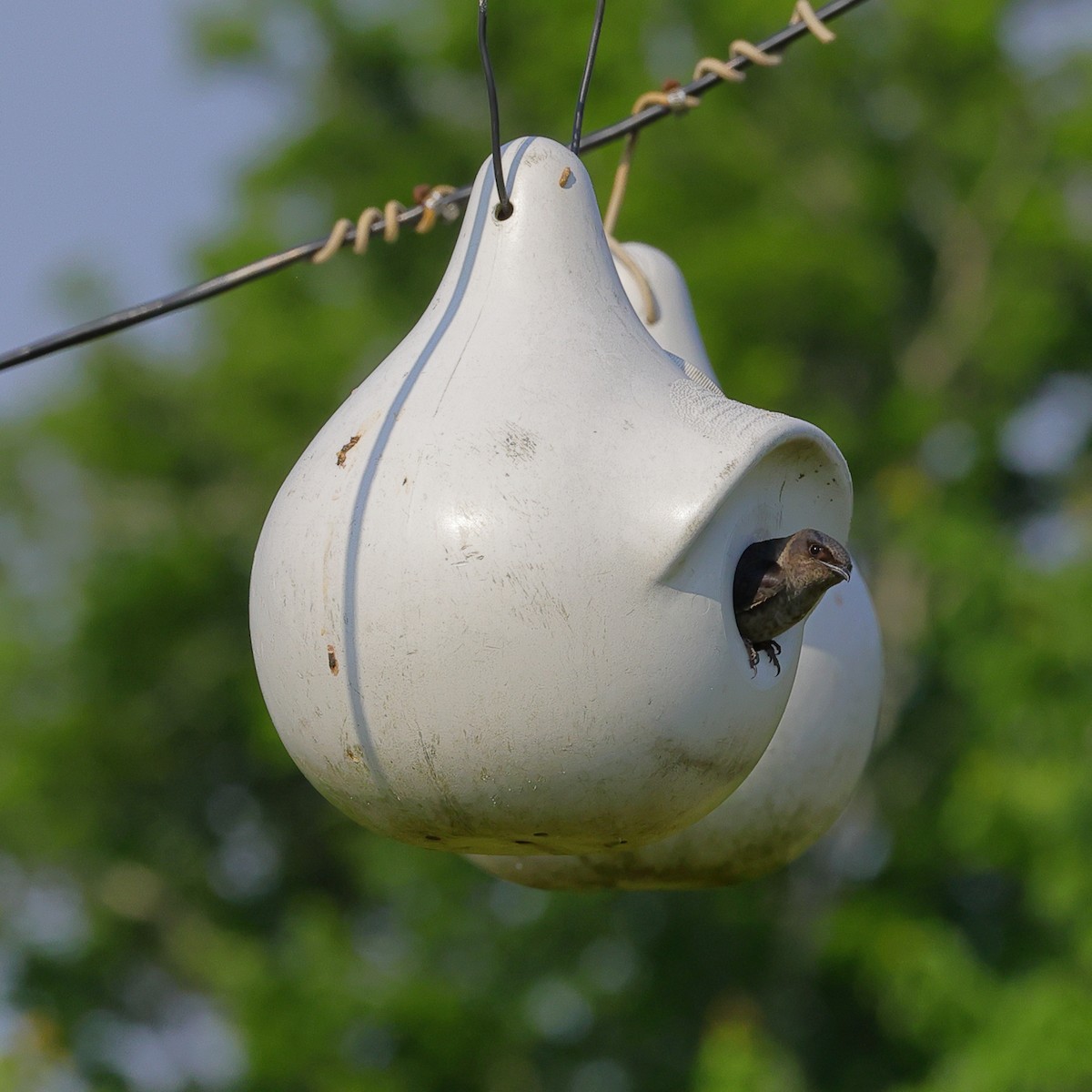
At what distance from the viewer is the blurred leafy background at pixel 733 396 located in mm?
9906

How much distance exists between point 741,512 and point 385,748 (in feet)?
1.44

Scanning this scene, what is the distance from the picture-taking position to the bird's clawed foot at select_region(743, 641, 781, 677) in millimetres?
2131

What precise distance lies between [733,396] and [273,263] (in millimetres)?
7399

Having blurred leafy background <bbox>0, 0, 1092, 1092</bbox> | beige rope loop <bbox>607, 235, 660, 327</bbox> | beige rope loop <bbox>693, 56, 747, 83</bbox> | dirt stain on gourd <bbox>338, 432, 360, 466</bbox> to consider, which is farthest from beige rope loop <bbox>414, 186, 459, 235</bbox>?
blurred leafy background <bbox>0, 0, 1092, 1092</bbox>

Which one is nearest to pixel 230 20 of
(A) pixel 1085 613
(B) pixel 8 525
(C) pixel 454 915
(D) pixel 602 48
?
(D) pixel 602 48

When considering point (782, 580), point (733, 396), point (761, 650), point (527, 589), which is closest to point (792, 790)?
point (761, 650)

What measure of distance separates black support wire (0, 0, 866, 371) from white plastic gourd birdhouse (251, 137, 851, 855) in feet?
1.06

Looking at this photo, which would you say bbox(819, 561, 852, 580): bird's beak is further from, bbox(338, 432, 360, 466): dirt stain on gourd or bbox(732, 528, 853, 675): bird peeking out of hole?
bbox(338, 432, 360, 466): dirt stain on gourd

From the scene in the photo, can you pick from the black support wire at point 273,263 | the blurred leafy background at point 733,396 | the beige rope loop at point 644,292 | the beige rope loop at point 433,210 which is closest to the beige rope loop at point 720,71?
the black support wire at point 273,263

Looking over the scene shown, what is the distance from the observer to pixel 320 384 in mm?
11742

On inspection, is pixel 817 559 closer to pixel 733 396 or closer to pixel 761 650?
pixel 761 650

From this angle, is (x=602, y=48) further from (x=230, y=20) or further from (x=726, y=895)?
(x=726, y=895)

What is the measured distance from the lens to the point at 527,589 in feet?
6.41

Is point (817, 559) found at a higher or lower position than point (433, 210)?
lower
